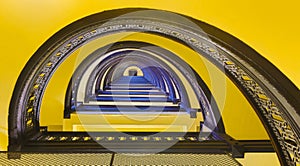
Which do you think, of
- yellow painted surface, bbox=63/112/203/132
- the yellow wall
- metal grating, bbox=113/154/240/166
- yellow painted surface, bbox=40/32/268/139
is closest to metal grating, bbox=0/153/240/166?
metal grating, bbox=113/154/240/166

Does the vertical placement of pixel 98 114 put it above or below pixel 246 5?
below

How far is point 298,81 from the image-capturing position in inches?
75.7

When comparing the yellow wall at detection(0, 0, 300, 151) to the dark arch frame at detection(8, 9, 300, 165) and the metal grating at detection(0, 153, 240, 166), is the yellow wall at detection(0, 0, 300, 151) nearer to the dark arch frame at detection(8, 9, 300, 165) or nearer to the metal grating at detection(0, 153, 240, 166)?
the dark arch frame at detection(8, 9, 300, 165)

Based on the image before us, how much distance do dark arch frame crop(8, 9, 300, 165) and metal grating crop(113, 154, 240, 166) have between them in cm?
48

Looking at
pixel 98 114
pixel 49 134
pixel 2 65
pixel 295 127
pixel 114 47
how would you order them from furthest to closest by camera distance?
pixel 98 114 → pixel 114 47 → pixel 49 134 → pixel 2 65 → pixel 295 127

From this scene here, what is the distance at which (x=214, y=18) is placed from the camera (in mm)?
2008

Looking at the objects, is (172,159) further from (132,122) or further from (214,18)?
(132,122)

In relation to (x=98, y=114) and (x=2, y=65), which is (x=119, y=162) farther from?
(x=98, y=114)

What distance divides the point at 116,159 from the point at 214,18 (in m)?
1.28

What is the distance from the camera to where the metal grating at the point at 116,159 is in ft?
6.84

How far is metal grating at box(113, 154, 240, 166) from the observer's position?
2.10m

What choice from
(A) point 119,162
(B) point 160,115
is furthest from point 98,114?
(A) point 119,162

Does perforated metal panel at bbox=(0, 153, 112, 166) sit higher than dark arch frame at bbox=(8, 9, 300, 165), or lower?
lower

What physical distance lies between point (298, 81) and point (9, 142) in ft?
8.60
